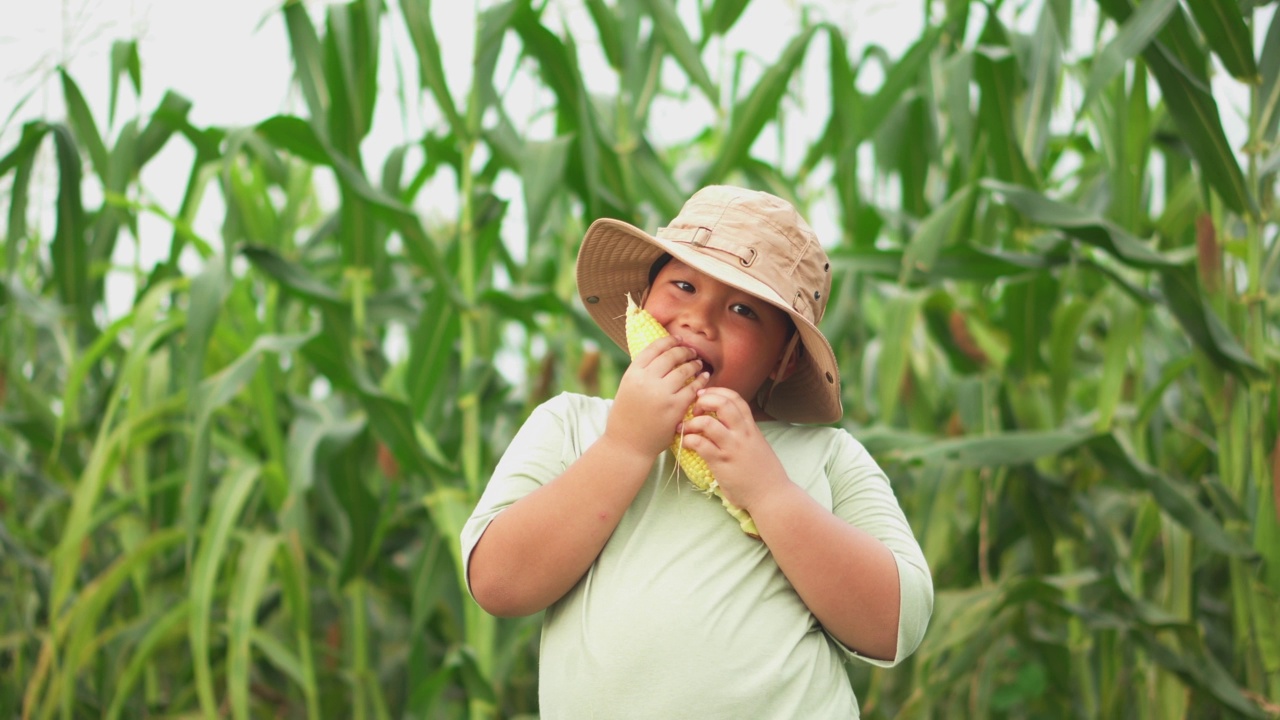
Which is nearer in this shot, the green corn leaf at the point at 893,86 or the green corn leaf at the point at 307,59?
the green corn leaf at the point at 307,59

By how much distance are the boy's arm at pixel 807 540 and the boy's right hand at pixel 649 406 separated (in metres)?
0.03

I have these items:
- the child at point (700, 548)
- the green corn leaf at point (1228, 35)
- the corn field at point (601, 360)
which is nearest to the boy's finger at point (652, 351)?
the child at point (700, 548)

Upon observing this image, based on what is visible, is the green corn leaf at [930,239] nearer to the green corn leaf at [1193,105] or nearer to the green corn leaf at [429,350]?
the green corn leaf at [1193,105]

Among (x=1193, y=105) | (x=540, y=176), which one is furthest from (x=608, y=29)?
(x=1193, y=105)

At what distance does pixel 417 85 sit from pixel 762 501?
5.16ft

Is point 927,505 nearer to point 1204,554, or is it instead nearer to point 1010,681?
point 1204,554

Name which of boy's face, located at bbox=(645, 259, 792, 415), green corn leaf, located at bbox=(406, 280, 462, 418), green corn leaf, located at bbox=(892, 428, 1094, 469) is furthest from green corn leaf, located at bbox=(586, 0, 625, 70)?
boy's face, located at bbox=(645, 259, 792, 415)

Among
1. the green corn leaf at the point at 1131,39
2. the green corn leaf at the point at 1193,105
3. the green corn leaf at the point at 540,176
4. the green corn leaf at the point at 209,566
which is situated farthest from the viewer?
the green corn leaf at the point at 540,176

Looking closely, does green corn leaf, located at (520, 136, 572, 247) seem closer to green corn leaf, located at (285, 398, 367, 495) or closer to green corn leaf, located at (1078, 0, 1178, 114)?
green corn leaf, located at (285, 398, 367, 495)

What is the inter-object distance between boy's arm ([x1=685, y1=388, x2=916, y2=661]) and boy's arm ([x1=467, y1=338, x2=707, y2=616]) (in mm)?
42

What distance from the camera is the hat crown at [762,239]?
1.01 meters

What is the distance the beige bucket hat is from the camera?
39.3 inches

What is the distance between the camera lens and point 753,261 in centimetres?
100

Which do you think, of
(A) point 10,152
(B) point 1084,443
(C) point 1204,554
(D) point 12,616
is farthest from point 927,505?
(D) point 12,616
